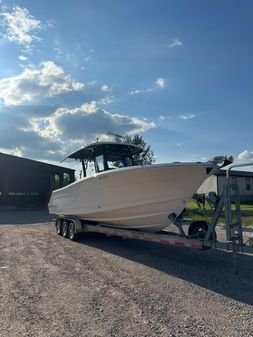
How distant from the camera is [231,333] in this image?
3.86m

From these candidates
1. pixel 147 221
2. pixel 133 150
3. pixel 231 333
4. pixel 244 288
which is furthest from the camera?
pixel 133 150

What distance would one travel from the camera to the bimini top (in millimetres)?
9781

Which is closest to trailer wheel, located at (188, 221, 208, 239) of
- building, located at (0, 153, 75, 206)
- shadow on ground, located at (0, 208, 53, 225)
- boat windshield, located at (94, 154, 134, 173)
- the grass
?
the grass

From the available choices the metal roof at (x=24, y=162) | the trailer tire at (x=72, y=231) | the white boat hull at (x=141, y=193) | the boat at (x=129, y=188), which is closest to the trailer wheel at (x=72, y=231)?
the trailer tire at (x=72, y=231)

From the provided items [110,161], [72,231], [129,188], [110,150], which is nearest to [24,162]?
[72,231]

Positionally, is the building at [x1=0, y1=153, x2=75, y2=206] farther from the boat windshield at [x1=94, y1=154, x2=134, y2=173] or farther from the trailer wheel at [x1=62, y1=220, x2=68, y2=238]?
the boat windshield at [x1=94, y1=154, x2=134, y2=173]

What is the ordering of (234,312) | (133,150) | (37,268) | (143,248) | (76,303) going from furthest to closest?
1. (133,150)
2. (143,248)
3. (37,268)
4. (76,303)
5. (234,312)

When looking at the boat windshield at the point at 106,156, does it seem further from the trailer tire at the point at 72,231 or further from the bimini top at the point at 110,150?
the trailer tire at the point at 72,231

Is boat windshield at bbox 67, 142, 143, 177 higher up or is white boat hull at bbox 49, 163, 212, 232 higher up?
boat windshield at bbox 67, 142, 143, 177

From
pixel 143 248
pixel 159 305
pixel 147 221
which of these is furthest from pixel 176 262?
pixel 159 305

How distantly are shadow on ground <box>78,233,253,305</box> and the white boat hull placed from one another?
71 centimetres

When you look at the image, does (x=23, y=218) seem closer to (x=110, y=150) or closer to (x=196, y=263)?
(x=110, y=150)

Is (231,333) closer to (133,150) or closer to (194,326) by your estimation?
(194,326)

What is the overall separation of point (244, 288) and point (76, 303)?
106 inches
